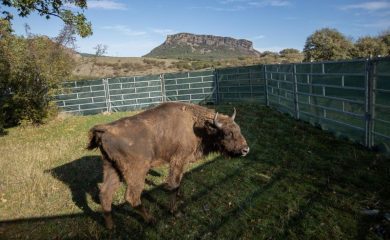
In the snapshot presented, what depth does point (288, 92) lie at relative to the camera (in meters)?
14.0

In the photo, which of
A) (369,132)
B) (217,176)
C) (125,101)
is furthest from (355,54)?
(217,176)

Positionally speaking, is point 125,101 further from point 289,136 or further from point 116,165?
point 116,165

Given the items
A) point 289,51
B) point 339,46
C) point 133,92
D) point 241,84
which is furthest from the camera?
point 289,51

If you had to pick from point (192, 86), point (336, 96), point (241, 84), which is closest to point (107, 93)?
point (192, 86)

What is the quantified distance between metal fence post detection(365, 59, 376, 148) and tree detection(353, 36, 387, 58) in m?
25.5

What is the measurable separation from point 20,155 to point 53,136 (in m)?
3.40

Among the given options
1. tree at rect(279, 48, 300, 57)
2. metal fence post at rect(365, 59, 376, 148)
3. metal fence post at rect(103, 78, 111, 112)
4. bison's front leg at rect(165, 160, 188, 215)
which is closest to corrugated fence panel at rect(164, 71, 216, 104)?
metal fence post at rect(103, 78, 111, 112)

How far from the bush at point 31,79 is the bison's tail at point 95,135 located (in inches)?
498

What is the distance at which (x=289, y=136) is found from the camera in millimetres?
10055

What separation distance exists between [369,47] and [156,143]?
1288 inches

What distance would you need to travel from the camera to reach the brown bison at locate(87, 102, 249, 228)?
5.57 meters

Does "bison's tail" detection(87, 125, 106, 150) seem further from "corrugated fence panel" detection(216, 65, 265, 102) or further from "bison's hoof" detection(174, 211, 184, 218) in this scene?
"corrugated fence panel" detection(216, 65, 265, 102)

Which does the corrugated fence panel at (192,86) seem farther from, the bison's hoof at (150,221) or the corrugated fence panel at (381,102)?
the bison's hoof at (150,221)

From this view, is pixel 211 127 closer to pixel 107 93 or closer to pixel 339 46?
pixel 107 93
